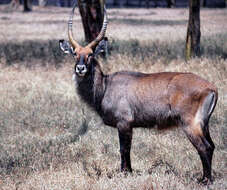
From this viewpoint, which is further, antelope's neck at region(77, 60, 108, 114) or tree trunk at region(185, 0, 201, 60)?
tree trunk at region(185, 0, 201, 60)

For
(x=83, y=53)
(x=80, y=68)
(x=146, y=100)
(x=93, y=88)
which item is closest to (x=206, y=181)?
(x=146, y=100)

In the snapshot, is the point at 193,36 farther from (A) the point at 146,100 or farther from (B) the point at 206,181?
(B) the point at 206,181

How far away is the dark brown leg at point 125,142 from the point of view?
5.44 m

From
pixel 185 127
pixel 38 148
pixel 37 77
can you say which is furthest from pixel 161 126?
pixel 37 77

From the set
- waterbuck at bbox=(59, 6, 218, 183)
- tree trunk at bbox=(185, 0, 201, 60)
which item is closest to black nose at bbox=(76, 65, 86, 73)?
waterbuck at bbox=(59, 6, 218, 183)

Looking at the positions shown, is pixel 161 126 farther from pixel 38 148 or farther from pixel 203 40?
pixel 203 40

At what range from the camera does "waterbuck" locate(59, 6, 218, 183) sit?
16.6ft

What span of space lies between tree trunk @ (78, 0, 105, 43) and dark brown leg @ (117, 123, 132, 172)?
725cm

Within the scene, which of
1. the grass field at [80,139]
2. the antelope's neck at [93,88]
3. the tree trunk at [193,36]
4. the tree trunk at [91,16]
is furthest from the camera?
the tree trunk at [91,16]

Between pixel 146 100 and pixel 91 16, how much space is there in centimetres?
748

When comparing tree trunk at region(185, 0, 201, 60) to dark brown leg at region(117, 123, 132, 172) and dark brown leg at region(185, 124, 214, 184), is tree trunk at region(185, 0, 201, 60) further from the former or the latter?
dark brown leg at region(185, 124, 214, 184)

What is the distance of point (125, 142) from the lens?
18.1ft

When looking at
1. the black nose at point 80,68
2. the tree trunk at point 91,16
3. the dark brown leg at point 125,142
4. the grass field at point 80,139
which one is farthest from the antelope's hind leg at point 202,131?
the tree trunk at point 91,16

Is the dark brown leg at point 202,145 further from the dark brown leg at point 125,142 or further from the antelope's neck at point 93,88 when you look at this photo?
the antelope's neck at point 93,88
